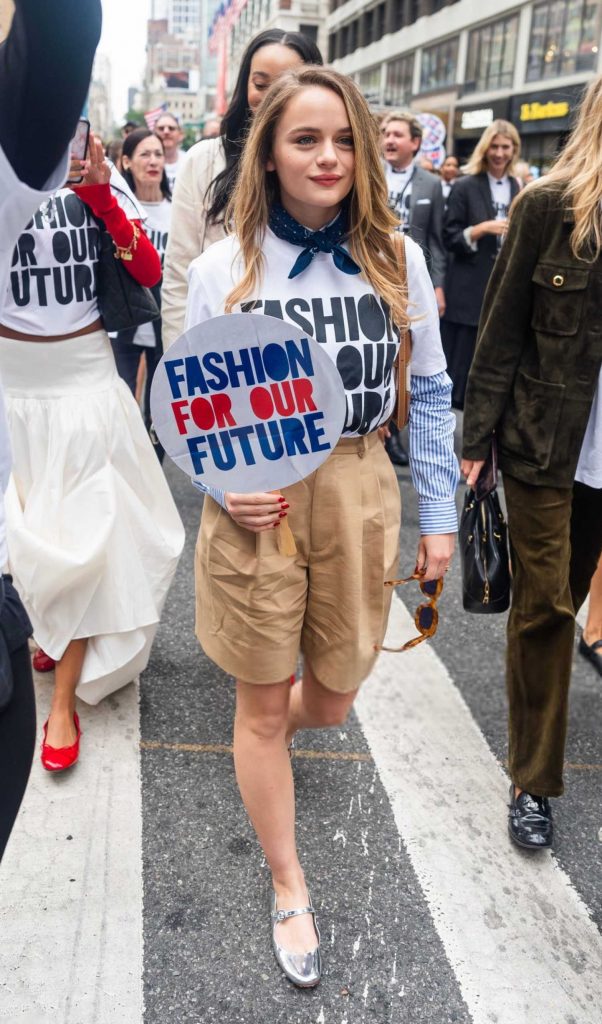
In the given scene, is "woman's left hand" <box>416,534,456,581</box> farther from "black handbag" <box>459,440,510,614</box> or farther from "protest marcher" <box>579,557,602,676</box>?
"protest marcher" <box>579,557,602,676</box>

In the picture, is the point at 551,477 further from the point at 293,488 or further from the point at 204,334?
the point at 204,334

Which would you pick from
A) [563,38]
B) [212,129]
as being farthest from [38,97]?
[563,38]

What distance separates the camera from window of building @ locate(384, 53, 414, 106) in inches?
1692

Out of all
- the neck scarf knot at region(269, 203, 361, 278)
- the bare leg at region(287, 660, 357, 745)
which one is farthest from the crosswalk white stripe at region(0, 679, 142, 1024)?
the neck scarf knot at region(269, 203, 361, 278)

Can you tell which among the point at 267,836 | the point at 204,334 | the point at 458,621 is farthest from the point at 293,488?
the point at 458,621

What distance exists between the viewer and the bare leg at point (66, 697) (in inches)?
125

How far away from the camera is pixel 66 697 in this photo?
3240 mm

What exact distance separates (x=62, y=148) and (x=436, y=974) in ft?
6.67

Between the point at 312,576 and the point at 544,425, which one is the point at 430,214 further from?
the point at 312,576

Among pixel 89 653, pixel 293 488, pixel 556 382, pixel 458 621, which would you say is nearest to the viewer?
pixel 293 488

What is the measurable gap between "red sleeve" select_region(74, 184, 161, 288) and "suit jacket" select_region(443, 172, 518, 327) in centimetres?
392

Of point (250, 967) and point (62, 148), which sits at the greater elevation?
point (62, 148)

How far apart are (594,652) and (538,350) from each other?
1674 millimetres

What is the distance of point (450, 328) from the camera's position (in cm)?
709
